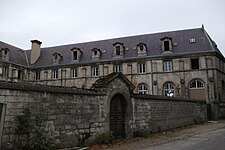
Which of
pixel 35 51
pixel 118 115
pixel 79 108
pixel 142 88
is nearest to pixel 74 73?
pixel 35 51

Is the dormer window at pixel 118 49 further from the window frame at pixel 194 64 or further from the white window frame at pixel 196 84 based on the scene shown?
the white window frame at pixel 196 84

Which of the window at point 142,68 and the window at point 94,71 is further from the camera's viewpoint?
the window at point 94,71

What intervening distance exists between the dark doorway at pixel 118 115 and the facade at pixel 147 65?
18817mm

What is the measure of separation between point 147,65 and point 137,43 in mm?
4837

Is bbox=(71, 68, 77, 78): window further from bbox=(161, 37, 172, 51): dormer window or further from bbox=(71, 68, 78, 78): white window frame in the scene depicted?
bbox=(161, 37, 172, 51): dormer window

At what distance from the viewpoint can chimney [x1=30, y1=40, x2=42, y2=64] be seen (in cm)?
3784

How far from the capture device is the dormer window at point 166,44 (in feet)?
102

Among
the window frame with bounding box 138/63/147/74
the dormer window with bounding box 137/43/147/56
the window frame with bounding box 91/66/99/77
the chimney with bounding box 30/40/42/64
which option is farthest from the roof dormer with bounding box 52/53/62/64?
the window frame with bounding box 138/63/147/74

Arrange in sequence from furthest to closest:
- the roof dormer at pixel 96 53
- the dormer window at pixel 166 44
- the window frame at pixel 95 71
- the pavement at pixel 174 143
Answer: the roof dormer at pixel 96 53 → the window frame at pixel 95 71 → the dormer window at pixel 166 44 → the pavement at pixel 174 143

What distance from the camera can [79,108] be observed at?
9414 millimetres

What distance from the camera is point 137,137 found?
40.3ft

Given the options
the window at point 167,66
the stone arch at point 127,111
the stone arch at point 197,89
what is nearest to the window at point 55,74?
the window at point 167,66

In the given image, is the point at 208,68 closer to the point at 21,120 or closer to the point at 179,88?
the point at 179,88

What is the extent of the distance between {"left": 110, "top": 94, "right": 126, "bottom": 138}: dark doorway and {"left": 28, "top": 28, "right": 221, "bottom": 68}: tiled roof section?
800 inches
